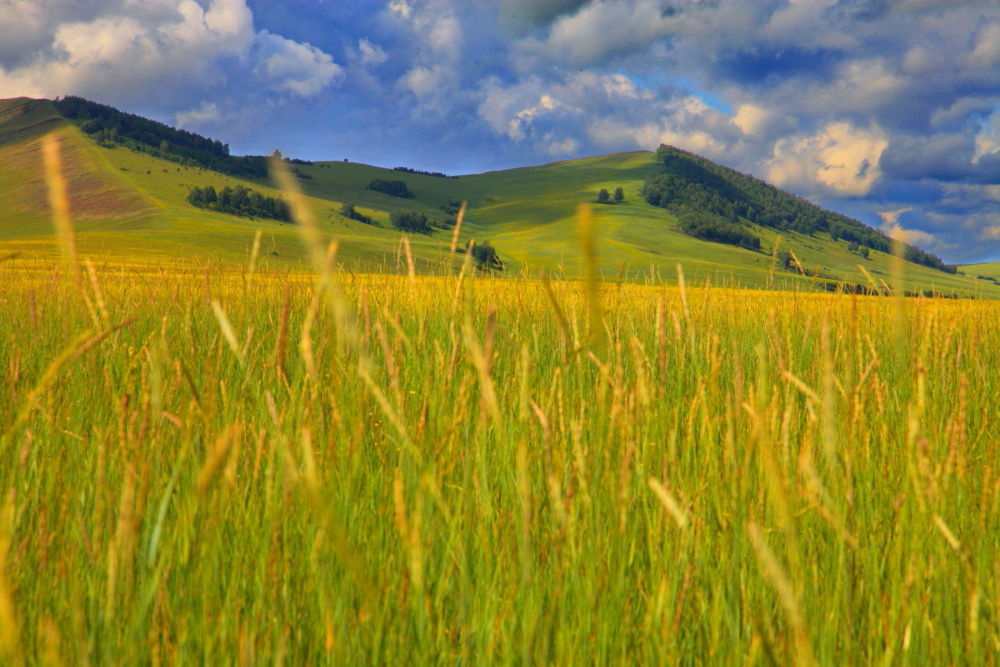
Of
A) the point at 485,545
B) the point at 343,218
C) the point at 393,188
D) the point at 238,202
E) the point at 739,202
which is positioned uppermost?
the point at 739,202

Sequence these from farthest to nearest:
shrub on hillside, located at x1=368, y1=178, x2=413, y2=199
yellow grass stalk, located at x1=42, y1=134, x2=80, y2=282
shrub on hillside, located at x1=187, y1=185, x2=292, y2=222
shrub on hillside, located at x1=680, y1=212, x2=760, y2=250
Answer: shrub on hillside, located at x1=368, y1=178, x2=413, y2=199, shrub on hillside, located at x1=680, y1=212, x2=760, y2=250, shrub on hillside, located at x1=187, y1=185, x2=292, y2=222, yellow grass stalk, located at x1=42, y1=134, x2=80, y2=282

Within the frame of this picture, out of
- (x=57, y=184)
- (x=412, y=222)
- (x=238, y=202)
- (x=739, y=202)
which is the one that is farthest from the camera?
(x=739, y=202)

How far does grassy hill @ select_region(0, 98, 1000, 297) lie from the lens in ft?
245

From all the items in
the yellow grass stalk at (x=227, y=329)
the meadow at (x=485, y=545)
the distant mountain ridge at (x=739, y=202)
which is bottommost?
the meadow at (x=485, y=545)

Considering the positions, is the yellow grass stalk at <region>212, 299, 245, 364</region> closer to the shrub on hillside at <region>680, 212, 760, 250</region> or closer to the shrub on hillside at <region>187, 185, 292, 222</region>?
the shrub on hillside at <region>187, 185, 292, 222</region>

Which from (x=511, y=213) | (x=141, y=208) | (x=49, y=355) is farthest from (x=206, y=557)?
(x=511, y=213)

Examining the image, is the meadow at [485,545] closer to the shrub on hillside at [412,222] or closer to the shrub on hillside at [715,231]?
the shrub on hillside at [412,222]

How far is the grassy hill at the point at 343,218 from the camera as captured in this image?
74812 millimetres

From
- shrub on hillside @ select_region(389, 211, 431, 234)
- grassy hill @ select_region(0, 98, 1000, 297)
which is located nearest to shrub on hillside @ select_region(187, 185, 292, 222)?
grassy hill @ select_region(0, 98, 1000, 297)

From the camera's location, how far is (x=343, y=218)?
354ft

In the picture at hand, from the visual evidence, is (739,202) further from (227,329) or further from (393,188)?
(227,329)

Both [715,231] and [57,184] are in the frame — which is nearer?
[57,184]

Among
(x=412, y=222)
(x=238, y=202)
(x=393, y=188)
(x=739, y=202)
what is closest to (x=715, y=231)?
(x=739, y=202)

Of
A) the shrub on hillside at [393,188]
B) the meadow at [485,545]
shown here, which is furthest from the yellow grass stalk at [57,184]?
the shrub on hillside at [393,188]
